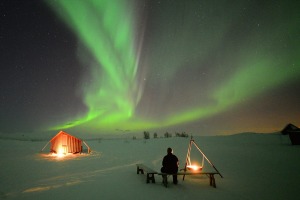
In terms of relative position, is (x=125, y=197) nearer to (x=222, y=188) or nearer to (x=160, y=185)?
(x=160, y=185)

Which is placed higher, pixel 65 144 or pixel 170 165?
pixel 65 144

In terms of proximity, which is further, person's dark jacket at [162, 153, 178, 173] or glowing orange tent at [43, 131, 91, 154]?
glowing orange tent at [43, 131, 91, 154]

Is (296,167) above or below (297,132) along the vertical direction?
below

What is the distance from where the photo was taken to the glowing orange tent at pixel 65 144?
32.0 meters

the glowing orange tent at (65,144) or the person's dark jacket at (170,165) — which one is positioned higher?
the glowing orange tent at (65,144)

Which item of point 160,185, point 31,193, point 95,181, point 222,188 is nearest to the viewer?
point 31,193

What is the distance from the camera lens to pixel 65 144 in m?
32.2

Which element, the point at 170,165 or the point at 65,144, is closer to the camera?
the point at 170,165

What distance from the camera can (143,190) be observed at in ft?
32.4

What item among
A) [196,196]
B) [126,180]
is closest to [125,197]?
[196,196]

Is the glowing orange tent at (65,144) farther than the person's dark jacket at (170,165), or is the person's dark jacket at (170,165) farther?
the glowing orange tent at (65,144)

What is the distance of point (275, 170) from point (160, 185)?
8656 millimetres

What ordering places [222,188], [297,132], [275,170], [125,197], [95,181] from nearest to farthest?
[125,197] → [222,188] → [95,181] → [275,170] → [297,132]

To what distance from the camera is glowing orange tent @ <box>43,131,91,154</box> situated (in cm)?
3200
